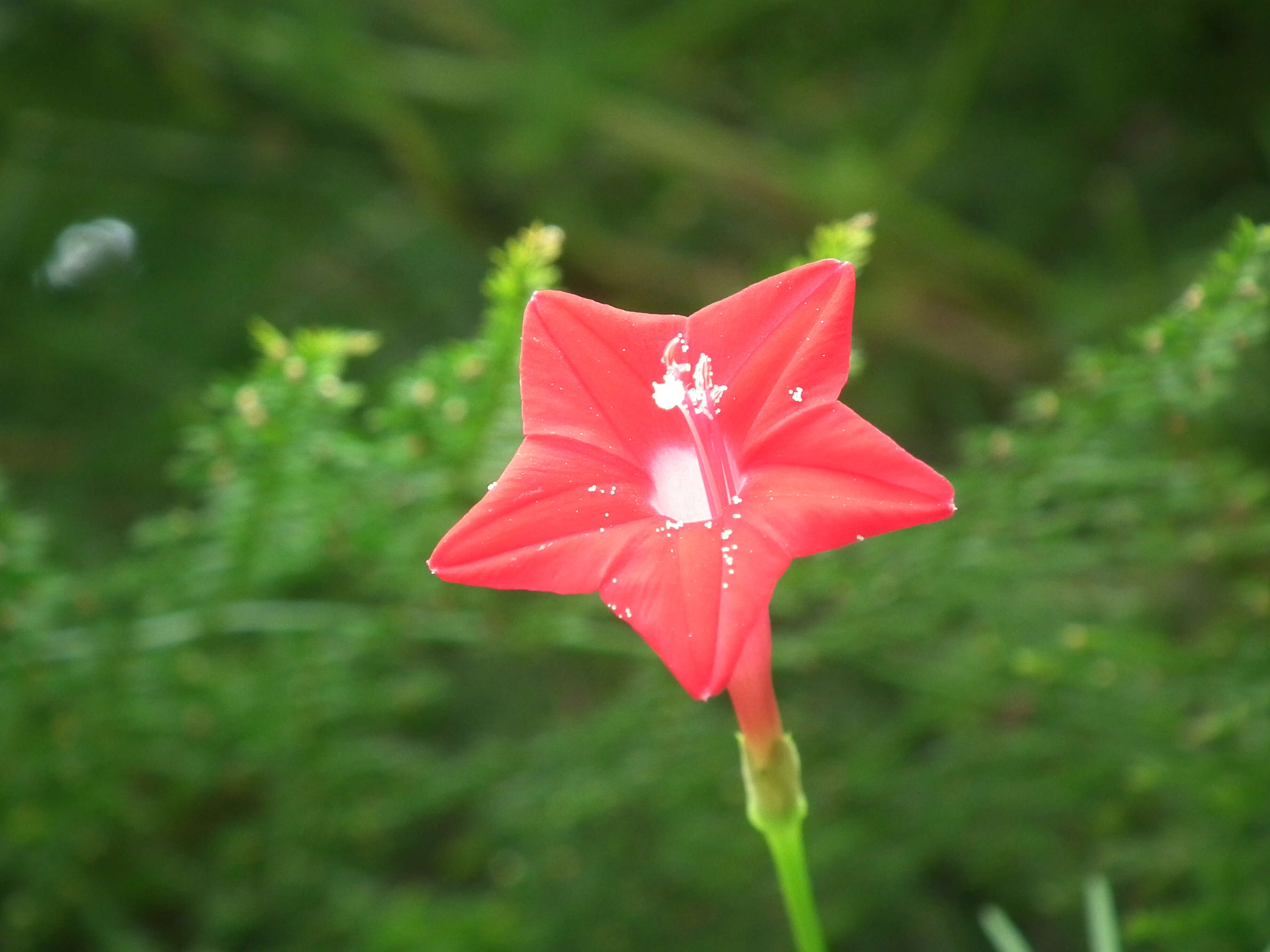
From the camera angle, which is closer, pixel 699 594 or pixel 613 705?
pixel 699 594

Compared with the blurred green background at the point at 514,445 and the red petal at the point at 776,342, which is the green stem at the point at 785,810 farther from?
the blurred green background at the point at 514,445

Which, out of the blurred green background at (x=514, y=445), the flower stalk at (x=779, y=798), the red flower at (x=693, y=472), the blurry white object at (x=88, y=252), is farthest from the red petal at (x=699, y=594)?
the blurry white object at (x=88, y=252)

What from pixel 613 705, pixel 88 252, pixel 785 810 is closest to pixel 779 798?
pixel 785 810

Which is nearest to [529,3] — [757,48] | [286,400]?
[757,48]

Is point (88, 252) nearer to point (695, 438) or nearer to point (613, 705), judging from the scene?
point (613, 705)

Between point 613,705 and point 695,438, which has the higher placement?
point 613,705

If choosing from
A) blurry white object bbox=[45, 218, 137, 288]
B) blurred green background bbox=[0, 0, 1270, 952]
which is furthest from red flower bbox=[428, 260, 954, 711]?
blurry white object bbox=[45, 218, 137, 288]

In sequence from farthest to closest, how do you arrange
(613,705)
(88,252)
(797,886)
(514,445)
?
(88,252) < (613,705) < (514,445) < (797,886)

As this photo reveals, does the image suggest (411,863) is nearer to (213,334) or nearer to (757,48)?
(213,334)
